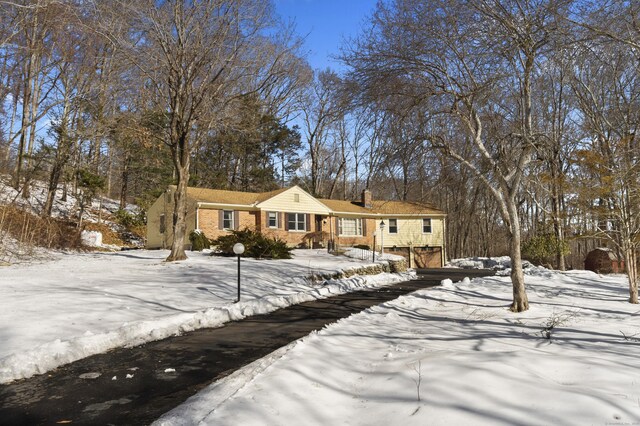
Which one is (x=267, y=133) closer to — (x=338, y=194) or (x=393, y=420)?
(x=338, y=194)

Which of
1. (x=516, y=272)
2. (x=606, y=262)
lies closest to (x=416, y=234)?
(x=606, y=262)

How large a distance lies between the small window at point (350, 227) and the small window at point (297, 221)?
11.1 ft

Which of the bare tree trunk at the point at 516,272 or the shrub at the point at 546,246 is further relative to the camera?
the shrub at the point at 546,246

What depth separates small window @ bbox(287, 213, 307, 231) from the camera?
29.6 m

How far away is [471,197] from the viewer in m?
42.2

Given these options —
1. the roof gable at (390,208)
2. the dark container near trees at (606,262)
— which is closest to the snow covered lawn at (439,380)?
the dark container near trees at (606,262)

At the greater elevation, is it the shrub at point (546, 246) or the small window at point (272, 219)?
the small window at point (272, 219)

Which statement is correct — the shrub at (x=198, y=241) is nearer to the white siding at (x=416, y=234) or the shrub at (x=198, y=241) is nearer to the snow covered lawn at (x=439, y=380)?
the white siding at (x=416, y=234)

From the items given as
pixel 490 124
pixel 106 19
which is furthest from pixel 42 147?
pixel 490 124

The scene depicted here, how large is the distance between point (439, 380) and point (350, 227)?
29219 mm

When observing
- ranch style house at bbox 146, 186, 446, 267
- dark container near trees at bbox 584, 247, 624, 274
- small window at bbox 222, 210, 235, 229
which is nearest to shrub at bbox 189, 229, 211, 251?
ranch style house at bbox 146, 186, 446, 267

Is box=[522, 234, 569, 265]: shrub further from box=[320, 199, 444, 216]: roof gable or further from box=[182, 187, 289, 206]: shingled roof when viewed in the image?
box=[182, 187, 289, 206]: shingled roof

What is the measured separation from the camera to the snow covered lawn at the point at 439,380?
3146 millimetres

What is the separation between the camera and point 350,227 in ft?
108
